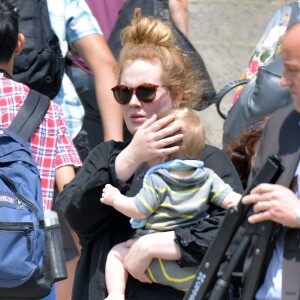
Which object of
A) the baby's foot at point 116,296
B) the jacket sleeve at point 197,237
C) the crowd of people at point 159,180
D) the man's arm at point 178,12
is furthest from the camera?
the man's arm at point 178,12

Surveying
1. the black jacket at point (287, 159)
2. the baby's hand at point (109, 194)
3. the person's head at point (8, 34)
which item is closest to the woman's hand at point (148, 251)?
the baby's hand at point (109, 194)

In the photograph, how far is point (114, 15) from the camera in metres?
5.90

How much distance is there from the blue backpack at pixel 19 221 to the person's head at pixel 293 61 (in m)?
1.06

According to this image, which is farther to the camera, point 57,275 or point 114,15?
point 114,15

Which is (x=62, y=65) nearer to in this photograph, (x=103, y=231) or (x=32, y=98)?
(x=32, y=98)

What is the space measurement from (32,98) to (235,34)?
11.2ft

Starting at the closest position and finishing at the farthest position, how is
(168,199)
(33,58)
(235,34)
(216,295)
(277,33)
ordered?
(216,295)
(168,199)
(33,58)
(277,33)
(235,34)

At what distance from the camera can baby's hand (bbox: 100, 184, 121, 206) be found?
11.5ft

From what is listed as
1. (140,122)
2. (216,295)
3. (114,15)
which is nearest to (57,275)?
(140,122)

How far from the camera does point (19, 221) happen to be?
374 centimetres

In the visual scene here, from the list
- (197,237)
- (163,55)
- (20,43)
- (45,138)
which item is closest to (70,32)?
(20,43)

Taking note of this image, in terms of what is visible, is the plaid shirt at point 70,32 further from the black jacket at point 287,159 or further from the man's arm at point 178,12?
the black jacket at point 287,159

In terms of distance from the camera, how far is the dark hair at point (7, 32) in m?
4.07

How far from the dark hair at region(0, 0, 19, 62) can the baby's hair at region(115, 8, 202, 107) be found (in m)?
0.50
